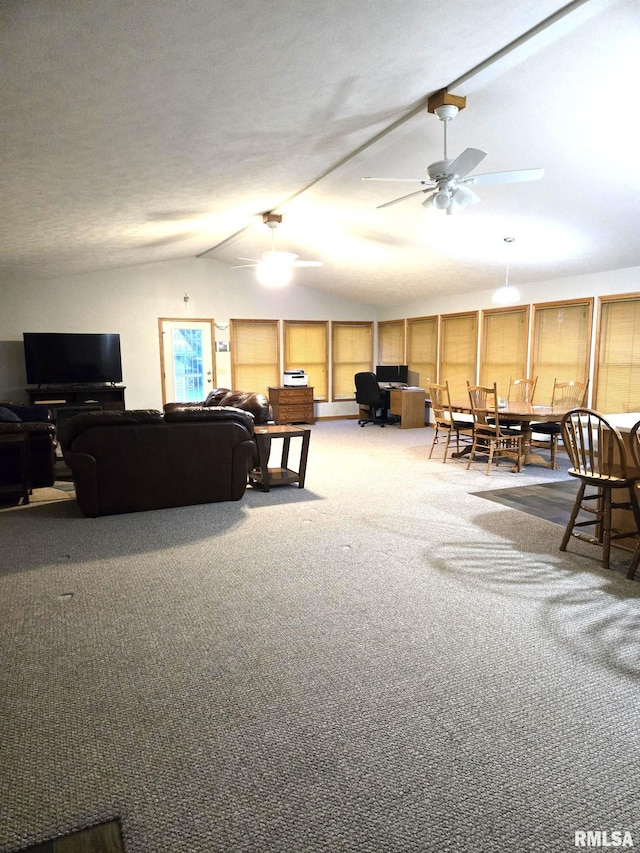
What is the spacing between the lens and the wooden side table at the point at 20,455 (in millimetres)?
4598

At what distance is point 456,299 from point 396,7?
6.88 m

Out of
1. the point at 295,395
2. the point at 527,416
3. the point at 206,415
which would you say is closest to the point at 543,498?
the point at 527,416

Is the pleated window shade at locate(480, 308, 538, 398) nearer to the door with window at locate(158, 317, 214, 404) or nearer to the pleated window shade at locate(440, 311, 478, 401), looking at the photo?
the pleated window shade at locate(440, 311, 478, 401)

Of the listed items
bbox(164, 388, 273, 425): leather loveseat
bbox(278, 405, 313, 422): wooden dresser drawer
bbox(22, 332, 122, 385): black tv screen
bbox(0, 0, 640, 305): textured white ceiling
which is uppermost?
bbox(0, 0, 640, 305): textured white ceiling

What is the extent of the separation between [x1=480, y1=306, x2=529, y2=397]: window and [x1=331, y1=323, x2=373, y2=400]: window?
3.16m

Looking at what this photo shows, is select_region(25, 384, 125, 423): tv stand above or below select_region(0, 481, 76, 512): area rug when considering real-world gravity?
above

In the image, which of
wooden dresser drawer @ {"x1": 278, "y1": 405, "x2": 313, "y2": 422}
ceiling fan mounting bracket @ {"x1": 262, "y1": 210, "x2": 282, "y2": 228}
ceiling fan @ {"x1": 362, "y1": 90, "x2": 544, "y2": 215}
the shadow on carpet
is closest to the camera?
ceiling fan @ {"x1": 362, "y1": 90, "x2": 544, "y2": 215}

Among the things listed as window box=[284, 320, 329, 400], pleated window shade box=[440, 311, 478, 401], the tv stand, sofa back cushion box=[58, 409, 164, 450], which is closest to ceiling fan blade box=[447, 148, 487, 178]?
sofa back cushion box=[58, 409, 164, 450]

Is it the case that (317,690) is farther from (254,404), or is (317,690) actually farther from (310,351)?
(310,351)

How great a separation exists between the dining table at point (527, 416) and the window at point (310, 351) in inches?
169

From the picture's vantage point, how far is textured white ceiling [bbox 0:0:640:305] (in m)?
2.46

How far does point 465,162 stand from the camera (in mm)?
3520

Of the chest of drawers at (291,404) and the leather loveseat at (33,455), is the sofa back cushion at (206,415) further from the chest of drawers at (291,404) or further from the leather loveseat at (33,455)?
the chest of drawers at (291,404)

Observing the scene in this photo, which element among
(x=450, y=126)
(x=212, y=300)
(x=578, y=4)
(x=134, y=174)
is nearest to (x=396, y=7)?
(x=578, y=4)
